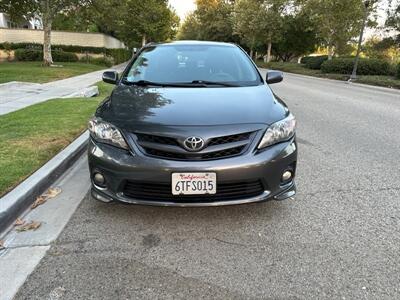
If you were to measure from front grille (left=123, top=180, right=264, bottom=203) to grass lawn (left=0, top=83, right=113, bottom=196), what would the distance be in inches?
55.1

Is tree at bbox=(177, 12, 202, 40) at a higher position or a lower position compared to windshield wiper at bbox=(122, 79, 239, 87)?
higher

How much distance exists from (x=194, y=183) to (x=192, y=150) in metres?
0.26

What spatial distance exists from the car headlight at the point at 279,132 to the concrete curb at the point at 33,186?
85.9 inches

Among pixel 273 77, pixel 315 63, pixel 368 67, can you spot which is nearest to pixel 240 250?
pixel 273 77

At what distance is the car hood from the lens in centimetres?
332

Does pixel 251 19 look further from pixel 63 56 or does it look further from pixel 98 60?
pixel 63 56

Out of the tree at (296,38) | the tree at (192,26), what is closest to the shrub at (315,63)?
the tree at (296,38)

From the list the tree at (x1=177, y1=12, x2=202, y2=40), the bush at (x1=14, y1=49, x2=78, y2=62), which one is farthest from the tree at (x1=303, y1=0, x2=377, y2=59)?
the tree at (x1=177, y1=12, x2=202, y2=40)

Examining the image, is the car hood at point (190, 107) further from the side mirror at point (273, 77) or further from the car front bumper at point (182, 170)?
the side mirror at point (273, 77)

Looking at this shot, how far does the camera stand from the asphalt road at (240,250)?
2588 millimetres

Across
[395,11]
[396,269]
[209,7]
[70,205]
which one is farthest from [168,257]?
[209,7]

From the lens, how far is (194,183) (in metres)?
3.09

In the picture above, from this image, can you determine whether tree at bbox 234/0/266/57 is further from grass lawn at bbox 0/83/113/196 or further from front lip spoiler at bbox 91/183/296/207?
front lip spoiler at bbox 91/183/296/207

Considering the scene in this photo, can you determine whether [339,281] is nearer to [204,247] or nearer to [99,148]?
[204,247]
